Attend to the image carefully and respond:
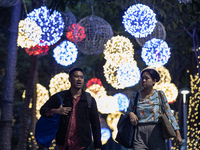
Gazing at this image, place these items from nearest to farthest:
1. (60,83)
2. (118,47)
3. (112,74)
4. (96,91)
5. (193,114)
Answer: (118,47) < (112,74) < (60,83) < (96,91) < (193,114)

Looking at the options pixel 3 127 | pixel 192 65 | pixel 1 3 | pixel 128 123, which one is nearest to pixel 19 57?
pixel 192 65

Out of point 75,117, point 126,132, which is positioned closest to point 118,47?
point 126,132

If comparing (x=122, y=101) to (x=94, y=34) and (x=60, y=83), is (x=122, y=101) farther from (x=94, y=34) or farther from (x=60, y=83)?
(x=94, y=34)

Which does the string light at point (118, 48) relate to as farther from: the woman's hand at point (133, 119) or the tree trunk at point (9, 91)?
the woman's hand at point (133, 119)

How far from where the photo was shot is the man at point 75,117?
427 centimetres

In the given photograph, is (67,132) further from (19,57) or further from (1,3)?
(19,57)

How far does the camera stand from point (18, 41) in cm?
742

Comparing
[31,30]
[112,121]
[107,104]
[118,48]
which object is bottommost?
[112,121]

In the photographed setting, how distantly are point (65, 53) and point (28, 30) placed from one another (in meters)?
1.56

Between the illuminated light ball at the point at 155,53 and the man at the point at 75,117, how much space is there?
139 inches

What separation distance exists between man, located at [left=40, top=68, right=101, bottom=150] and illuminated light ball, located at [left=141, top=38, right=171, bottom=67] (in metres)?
3.54

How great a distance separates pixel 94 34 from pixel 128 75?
5.01 feet

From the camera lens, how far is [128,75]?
850 cm

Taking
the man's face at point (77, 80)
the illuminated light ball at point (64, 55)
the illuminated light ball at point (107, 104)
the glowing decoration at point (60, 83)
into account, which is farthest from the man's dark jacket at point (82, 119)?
the illuminated light ball at point (107, 104)
